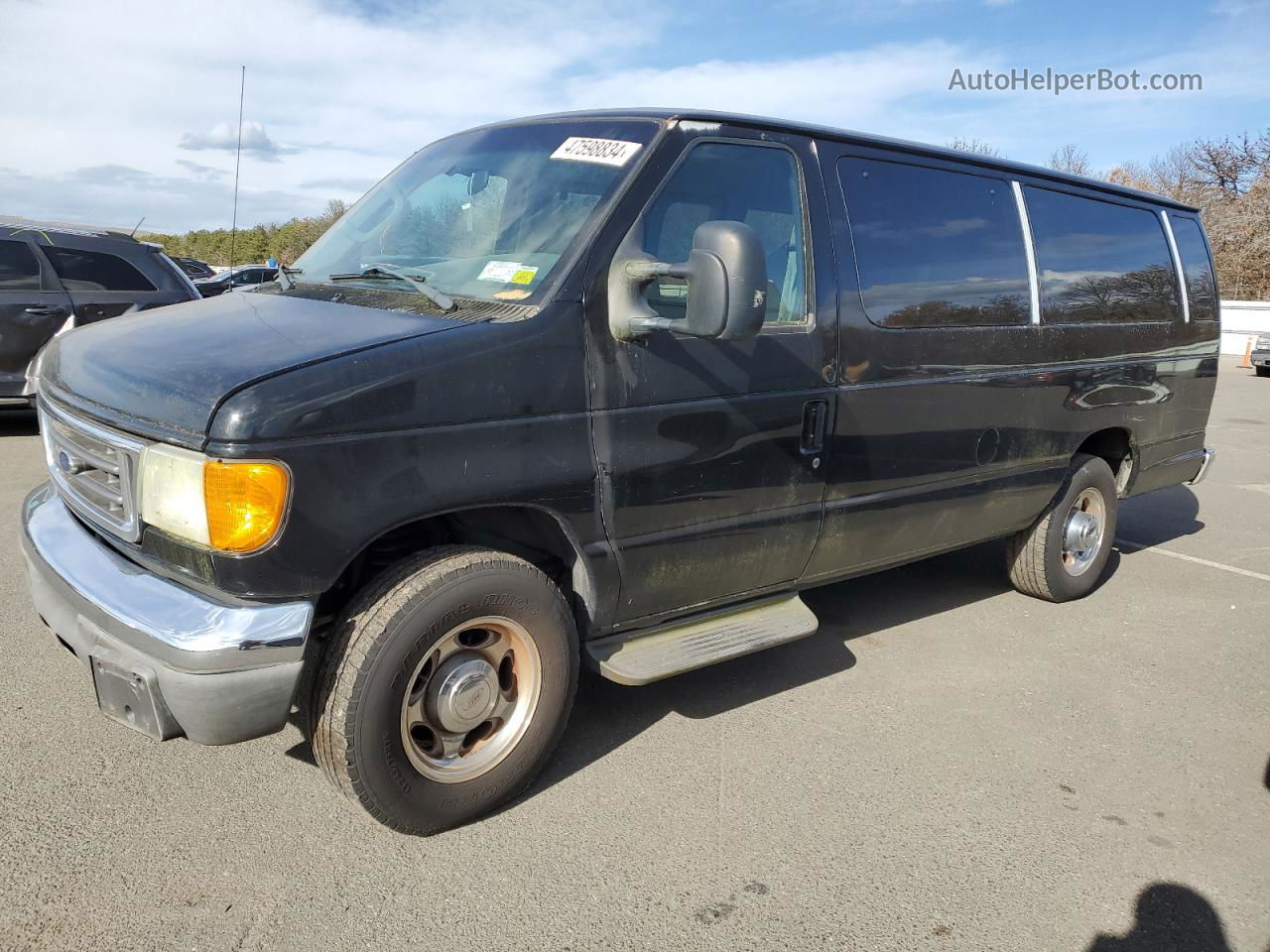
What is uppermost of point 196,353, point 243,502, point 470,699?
point 196,353

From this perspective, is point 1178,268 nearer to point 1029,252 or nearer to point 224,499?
point 1029,252

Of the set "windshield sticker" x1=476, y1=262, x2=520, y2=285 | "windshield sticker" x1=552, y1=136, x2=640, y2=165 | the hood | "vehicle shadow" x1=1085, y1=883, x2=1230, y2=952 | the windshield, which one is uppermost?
"windshield sticker" x1=552, y1=136, x2=640, y2=165

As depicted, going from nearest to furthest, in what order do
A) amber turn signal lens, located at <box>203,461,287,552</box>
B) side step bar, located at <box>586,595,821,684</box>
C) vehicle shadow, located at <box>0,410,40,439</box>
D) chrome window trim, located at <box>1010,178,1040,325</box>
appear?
amber turn signal lens, located at <box>203,461,287,552</box>
side step bar, located at <box>586,595,821,684</box>
chrome window trim, located at <box>1010,178,1040,325</box>
vehicle shadow, located at <box>0,410,40,439</box>

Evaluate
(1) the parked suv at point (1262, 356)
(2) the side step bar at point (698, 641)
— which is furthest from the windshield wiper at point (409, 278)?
(1) the parked suv at point (1262, 356)

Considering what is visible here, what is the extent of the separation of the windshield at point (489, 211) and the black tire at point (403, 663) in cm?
87

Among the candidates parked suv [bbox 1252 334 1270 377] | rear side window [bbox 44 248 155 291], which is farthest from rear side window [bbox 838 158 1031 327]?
parked suv [bbox 1252 334 1270 377]

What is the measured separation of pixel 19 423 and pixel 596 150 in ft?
28.7

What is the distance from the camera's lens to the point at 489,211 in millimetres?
3461

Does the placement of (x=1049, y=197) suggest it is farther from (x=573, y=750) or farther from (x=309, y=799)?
(x=309, y=799)

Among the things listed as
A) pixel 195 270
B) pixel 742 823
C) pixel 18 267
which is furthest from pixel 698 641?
pixel 195 270

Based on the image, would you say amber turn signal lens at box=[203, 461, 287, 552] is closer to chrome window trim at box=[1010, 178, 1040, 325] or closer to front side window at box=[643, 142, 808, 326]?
front side window at box=[643, 142, 808, 326]

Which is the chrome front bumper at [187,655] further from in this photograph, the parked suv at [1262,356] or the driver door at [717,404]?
the parked suv at [1262,356]

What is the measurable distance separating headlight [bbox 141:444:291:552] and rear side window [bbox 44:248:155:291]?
7470mm

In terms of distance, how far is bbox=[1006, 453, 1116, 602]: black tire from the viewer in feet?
17.1
